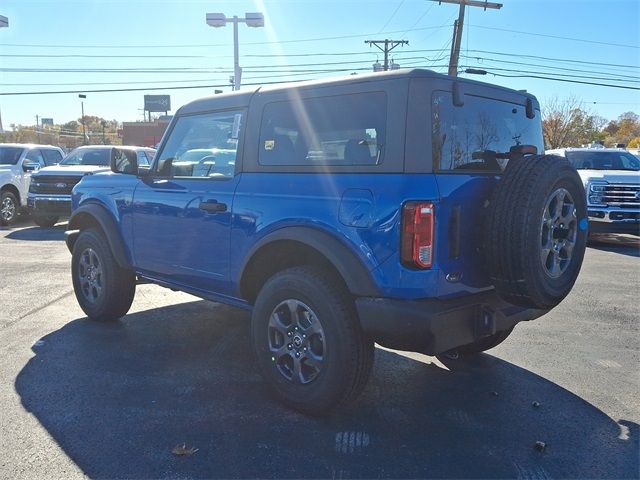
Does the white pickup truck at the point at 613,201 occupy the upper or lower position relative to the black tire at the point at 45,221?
upper

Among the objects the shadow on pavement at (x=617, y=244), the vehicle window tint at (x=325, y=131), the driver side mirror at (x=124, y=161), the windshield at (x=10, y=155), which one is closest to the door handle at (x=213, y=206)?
the vehicle window tint at (x=325, y=131)

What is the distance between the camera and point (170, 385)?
3.68 meters

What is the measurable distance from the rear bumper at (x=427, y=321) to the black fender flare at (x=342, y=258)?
0.23ft

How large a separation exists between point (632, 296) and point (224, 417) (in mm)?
5678

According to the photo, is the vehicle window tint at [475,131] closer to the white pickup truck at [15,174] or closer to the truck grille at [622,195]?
the truck grille at [622,195]

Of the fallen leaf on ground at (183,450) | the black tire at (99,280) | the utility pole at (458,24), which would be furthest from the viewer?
the utility pole at (458,24)

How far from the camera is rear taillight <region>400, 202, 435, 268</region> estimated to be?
271cm

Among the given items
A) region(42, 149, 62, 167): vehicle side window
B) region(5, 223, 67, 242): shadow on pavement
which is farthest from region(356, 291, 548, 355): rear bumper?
region(42, 149, 62, 167): vehicle side window

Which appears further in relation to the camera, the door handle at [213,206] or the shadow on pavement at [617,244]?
the shadow on pavement at [617,244]

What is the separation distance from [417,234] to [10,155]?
548 inches

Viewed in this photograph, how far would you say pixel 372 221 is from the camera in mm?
2814

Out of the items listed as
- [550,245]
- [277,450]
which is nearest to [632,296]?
[550,245]

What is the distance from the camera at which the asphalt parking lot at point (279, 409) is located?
8.99 feet

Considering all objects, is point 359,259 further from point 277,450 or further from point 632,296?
point 632,296
